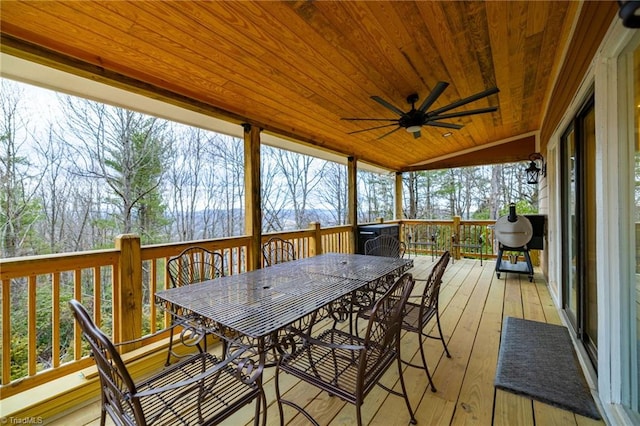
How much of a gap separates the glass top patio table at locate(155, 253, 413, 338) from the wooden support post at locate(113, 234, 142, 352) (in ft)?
1.87

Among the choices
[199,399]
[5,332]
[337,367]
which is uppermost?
[5,332]

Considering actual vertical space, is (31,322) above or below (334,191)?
below

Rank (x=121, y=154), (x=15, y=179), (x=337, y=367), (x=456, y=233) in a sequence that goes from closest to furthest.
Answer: (x=337, y=367) < (x=15, y=179) < (x=121, y=154) < (x=456, y=233)

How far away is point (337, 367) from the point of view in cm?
165

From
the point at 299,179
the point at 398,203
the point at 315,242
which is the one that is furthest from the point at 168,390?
the point at 299,179

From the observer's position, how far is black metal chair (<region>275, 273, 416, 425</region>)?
1271 mm

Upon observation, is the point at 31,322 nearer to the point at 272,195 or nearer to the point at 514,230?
the point at 514,230

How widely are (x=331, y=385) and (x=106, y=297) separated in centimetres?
527

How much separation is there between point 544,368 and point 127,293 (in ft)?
11.2

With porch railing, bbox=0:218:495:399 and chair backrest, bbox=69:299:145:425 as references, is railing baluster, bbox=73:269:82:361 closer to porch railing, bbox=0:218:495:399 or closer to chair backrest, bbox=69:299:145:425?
porch railing, bbox=0:218:495:399

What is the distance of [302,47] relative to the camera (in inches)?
85.8

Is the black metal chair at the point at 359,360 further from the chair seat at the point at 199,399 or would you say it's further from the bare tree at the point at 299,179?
the bare tree at the point at 299,179

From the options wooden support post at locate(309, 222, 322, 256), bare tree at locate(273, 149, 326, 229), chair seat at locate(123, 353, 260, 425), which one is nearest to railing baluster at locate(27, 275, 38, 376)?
chair seat at locate(123, 353, 260, 425)

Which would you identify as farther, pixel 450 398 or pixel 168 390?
pixel 450 398
